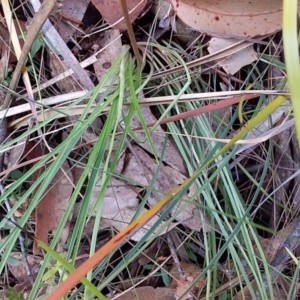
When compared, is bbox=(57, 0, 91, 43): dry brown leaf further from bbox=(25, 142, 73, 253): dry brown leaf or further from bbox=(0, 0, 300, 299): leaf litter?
bbox=(25, 142, 73, 253): dry brown leaf

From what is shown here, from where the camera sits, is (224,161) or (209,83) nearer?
(224,161)

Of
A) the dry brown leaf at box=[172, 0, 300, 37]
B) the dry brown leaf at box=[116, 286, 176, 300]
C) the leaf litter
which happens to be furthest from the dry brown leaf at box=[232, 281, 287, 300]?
the dry brown leaf at box=[172, 0, 300, 37]

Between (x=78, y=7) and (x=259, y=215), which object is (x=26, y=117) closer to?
(x=78, y=7)

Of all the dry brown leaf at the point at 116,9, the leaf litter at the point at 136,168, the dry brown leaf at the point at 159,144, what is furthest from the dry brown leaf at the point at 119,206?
the dry brown leaf at the point at 116,9

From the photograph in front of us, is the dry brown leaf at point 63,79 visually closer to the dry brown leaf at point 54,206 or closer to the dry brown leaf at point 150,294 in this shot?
the dry brown leaf at point 54,206

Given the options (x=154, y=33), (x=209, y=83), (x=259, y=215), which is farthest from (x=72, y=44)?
(x=259, y=215)

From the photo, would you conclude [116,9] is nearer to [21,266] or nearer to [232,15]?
[232,15]
